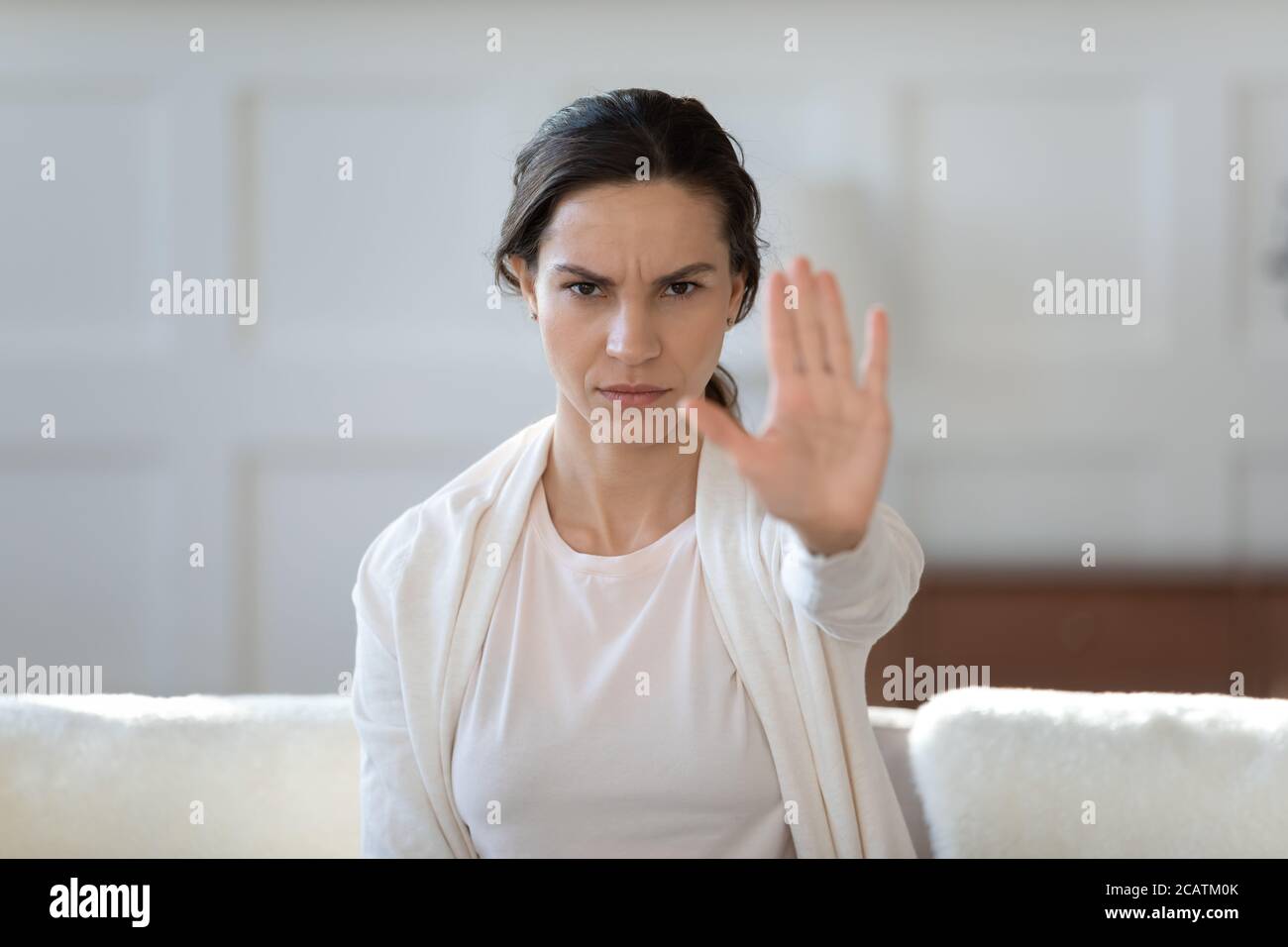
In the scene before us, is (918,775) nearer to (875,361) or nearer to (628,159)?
(875,361)

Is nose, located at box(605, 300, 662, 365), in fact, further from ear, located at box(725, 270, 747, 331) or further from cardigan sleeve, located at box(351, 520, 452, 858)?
cardigan sleeve, located at box(351, 520, 452, 858)

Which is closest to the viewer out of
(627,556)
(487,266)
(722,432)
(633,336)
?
(722,432)

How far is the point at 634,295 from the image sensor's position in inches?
46.2

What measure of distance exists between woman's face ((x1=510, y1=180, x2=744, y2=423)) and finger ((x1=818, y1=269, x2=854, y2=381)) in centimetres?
27

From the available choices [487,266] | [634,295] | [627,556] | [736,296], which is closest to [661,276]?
[634,295]

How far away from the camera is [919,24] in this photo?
2.78 meters

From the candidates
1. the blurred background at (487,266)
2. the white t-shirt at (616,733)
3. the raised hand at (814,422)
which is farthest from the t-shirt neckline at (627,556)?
the blurred background at (487,266)

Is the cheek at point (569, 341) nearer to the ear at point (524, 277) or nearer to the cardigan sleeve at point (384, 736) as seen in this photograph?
the ear at point (524, 277)

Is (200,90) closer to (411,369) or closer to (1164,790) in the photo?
(411,369)

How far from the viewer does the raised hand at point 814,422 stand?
902 mm

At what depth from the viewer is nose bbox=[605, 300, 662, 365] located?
1159 mm

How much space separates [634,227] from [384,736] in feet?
1.71

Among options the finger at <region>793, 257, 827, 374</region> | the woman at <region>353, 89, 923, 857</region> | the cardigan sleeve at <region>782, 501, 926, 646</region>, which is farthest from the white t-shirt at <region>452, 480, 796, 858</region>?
the finger at <region>793, 257, 827, 374</region>
